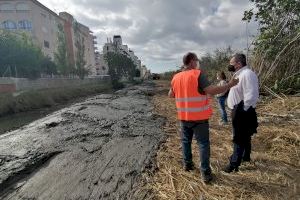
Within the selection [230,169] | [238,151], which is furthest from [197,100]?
[230,169]

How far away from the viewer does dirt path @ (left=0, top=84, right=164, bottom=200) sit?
4.67 meters

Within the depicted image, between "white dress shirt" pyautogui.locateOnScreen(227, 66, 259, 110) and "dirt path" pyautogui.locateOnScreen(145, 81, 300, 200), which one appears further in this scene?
"white dress shirt" pyautogui.locateOnScreen(227, 66, 259, 110)

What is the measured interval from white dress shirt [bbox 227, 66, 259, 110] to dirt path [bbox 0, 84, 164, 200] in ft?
6.77

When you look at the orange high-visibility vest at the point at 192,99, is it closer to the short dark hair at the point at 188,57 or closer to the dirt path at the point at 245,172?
the short dark hair at the point at 188,57

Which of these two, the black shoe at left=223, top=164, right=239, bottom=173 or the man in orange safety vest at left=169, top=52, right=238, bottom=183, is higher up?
the man in orange safety vest at left=169, top=52, right=238, bottom=183

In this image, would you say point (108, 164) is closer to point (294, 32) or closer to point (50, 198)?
point (50, 198)

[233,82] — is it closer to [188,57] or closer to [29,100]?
[188,57]

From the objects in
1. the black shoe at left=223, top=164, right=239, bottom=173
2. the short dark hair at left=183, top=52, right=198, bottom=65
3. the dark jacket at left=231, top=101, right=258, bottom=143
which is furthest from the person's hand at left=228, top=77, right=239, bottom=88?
the black shoe at left=223, top=164, right=239, bottom=173

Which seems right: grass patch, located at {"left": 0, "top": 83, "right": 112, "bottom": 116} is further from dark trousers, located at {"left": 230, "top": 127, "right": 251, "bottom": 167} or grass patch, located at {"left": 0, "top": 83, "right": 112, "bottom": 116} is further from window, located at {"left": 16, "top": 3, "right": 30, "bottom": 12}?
window, located at {"left": 16, "top": 3, "right": 30, "bottom": 12}

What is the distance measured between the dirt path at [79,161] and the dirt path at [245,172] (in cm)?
42

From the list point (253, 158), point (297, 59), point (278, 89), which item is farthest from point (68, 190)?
point (297, 59)

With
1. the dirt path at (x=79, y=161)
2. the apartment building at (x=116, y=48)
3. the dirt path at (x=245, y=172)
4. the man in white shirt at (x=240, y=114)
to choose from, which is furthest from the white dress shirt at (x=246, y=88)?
the apartment building at (x=116, y=48)

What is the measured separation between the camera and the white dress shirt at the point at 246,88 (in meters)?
4.47

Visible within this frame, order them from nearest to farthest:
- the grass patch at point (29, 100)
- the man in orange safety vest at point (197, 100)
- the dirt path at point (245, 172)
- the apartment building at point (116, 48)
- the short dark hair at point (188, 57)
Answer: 1. the dirt path at point (245, 172)
2. the man in orange safety vest at point (197, 100)
3. the short dark hair at point (188, 57)
4. the grass patch at point (29, 100)
5. the apartment building at point (116, 48)
